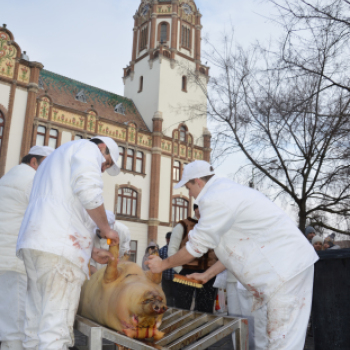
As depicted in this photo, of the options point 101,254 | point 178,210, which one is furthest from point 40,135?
point 101,254

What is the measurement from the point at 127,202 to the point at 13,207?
67.8ft

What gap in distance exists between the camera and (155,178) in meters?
25.4

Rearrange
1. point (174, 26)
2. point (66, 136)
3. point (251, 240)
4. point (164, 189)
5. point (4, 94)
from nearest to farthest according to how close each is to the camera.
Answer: point (251, 240) < point (4, 94) < point (66, 136) < point (164, 189) < point (174, 26)

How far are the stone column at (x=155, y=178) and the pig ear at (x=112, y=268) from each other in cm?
2090

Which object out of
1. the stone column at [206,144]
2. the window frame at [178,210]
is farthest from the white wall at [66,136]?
the stone column at [206,144]

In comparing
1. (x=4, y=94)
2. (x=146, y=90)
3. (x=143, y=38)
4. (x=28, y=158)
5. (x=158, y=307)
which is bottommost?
(x=158, y=307)

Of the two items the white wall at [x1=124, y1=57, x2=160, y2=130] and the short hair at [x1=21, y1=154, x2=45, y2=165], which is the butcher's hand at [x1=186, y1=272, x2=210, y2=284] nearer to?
the short hair at [x1=21, y1=154, x2=45, y2=165]

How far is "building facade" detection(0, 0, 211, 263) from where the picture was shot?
67.4ft

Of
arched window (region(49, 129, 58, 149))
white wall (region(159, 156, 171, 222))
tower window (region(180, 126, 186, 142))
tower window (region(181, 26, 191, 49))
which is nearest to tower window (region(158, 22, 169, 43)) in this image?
tower window (region(181, 26, 191, 49))

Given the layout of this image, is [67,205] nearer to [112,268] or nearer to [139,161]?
[112,268]

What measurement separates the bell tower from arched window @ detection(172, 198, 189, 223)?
186 inches

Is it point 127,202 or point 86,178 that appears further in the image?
point 127,202

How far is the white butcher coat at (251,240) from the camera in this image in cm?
251

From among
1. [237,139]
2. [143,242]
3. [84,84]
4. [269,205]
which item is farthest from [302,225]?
[84,84]
